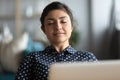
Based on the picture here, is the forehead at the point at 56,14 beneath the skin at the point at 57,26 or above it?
above

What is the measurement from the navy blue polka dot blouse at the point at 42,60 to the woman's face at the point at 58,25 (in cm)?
6

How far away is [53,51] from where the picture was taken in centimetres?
115

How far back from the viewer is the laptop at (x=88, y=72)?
549 millimetres

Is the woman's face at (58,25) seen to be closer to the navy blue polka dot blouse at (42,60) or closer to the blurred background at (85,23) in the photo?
the navy blue polka dot blouse at (42,60)

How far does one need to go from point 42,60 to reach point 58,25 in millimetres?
147

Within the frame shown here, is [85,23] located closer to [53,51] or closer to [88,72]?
[53,51]

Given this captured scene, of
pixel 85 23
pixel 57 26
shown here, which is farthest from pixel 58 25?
pixel 85 23

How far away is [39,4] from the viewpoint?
14.0ft

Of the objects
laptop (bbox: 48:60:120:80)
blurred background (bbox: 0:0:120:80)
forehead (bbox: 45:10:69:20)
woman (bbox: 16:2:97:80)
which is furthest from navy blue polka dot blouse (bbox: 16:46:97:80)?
blurred background (bbox: 0:0:120:80)

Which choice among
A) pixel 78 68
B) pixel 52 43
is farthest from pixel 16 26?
pixel 78 68

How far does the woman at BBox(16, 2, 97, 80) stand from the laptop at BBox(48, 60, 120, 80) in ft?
1.67

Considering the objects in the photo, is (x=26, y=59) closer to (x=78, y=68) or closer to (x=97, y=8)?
(x=78, y=68)

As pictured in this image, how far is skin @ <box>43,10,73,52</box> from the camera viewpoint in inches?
42.1

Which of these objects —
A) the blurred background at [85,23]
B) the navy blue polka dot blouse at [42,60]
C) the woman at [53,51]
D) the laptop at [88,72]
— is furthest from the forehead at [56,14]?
the blurred background at [85,23]
